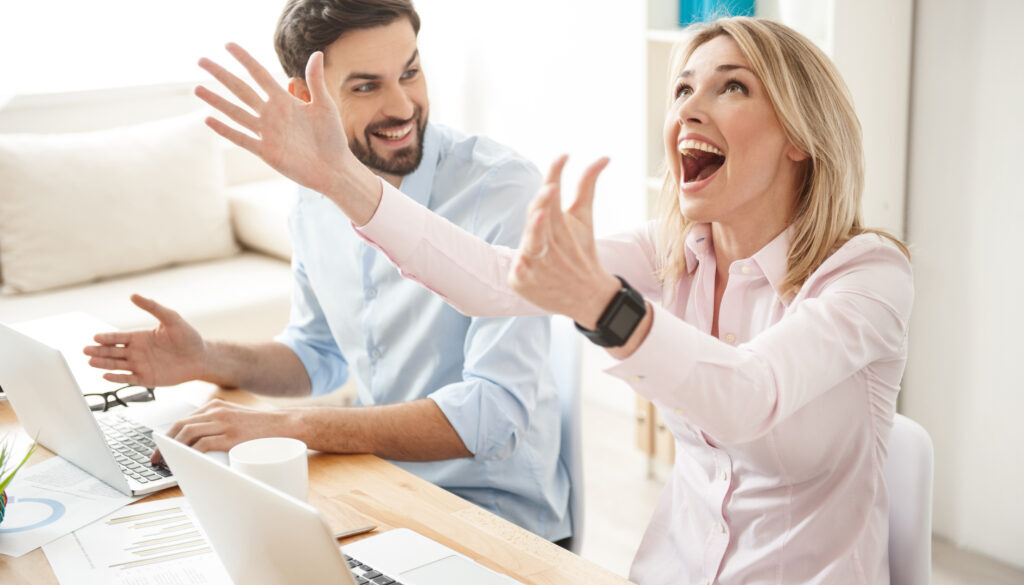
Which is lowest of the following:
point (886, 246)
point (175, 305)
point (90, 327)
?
point (175, 305)

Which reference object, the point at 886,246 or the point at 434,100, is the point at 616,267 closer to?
the point at 886,246

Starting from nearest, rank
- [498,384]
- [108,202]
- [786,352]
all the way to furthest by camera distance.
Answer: [786,352] → [498,384] → [108,202]

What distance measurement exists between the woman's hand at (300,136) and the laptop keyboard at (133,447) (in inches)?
17.9

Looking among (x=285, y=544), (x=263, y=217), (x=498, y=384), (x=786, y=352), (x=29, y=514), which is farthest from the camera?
(x=263, y=217)

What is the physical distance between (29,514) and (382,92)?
86cm

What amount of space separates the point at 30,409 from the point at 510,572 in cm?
78

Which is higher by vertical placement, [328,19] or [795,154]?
[328,19]

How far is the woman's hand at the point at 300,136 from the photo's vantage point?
49.4 inches

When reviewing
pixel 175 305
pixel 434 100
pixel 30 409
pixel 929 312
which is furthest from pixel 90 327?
pixel 434 100

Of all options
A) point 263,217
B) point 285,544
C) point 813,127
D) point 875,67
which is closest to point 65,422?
point 285,544

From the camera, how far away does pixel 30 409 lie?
1.46 meters

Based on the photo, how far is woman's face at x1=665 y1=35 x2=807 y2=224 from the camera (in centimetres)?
130

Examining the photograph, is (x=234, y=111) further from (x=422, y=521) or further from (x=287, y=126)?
(x=422, y=521)

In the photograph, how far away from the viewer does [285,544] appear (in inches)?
36.1
